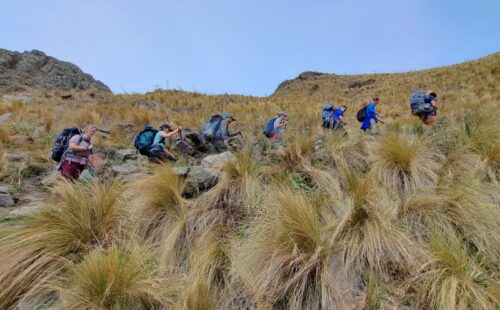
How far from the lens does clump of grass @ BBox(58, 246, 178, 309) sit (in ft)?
7.48

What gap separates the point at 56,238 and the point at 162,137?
330 cm

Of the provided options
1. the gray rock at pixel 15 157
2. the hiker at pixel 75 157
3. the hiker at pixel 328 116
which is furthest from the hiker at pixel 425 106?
the gray rock at pixel 15 157

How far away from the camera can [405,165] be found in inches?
155

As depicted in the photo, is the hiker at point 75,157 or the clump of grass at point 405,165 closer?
the clump of grass at point 405,165

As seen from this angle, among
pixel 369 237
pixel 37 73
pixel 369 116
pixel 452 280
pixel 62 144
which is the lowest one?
pixel 452 280

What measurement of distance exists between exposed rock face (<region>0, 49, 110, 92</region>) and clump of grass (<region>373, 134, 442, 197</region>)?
88.9 ft

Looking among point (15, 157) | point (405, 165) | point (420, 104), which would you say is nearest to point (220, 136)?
point (405, 165)

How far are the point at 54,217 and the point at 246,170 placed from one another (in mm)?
2212

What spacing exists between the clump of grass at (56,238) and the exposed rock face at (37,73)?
82.9 ft

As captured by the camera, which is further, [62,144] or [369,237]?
[62,144]

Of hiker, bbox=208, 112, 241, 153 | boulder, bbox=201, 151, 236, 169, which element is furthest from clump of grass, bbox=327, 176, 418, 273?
hiker, bbox=208, 112, 241, 153

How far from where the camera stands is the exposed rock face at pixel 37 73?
2531cm

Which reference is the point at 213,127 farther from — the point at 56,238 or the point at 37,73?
the point at 37,73

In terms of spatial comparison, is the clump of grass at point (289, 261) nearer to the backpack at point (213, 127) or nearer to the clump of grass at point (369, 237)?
the clump of grass at point (369, 237)
